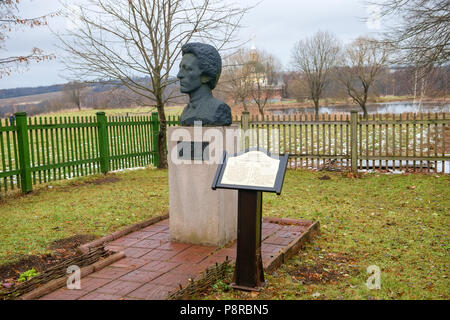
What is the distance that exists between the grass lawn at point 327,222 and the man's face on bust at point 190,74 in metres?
2.71

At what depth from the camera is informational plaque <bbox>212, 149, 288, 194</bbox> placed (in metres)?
3.91

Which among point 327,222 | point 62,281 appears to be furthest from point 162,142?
point 62,281


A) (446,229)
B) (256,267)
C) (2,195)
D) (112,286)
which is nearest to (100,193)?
(2,195)

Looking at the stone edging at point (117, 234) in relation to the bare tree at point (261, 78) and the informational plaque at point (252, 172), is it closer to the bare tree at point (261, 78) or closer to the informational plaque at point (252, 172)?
the informational plaque at point (252, 172)

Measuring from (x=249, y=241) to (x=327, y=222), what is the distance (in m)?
3.23

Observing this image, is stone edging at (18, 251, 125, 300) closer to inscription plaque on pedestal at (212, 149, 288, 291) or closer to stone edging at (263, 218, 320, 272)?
inscription plaque on pedestal at (212, 149, 288, 291)

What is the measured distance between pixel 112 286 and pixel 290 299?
188 cm

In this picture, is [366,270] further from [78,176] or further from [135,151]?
[135,151]

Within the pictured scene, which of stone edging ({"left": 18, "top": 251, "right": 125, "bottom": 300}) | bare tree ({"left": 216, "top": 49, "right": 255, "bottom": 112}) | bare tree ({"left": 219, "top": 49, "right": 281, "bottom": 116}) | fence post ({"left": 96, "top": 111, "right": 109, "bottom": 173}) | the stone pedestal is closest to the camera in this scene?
stone edging ({"left": 18, "top": 251, "right": 125, "bottom": 300})

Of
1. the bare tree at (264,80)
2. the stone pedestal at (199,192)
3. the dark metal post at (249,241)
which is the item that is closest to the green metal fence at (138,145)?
the stone pedestal at (199,192)

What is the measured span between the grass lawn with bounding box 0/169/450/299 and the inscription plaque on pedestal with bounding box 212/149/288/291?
18cm

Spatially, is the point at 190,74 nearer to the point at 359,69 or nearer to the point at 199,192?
the point at 199,192

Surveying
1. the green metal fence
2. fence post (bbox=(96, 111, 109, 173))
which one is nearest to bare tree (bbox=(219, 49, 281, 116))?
the green metal fence

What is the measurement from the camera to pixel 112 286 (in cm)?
413
